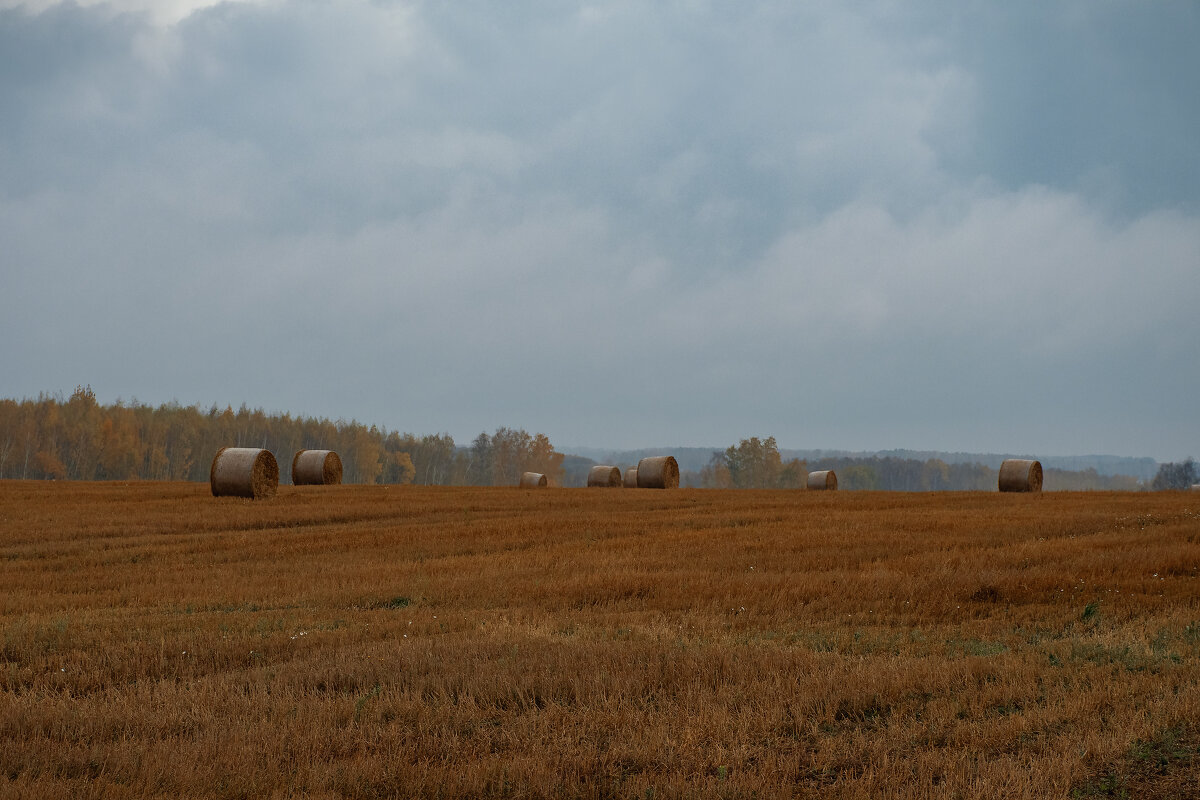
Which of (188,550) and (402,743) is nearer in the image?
(402,743)

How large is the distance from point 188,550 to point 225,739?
15127mm

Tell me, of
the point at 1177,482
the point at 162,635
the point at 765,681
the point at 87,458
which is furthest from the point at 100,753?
the point at 1177,482

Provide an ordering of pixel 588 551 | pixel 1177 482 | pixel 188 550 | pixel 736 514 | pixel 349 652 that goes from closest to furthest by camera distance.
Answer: pixel 349 652, pixel 588 551, pixel 188 550, pixel 736 514, pixel 1177 482

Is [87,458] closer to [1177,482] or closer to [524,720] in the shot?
[524,720]

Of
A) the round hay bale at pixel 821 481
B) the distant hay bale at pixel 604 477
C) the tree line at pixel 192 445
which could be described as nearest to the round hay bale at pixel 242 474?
the distant hay bale at pixel 604 477

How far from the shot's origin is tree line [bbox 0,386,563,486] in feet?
364

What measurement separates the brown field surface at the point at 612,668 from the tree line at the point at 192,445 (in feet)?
320

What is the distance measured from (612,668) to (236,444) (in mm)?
134050

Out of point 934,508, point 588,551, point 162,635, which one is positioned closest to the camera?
point 162,635

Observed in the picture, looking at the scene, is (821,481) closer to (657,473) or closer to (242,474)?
(657,473)

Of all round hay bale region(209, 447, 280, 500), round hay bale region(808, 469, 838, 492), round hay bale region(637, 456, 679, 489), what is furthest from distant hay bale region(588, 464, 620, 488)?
round hay bale region(209, 447, 280, 500)

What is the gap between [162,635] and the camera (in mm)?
10422

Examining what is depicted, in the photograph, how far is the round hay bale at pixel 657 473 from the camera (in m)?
48.6

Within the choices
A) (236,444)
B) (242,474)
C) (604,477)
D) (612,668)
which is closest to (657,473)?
(604,477)
